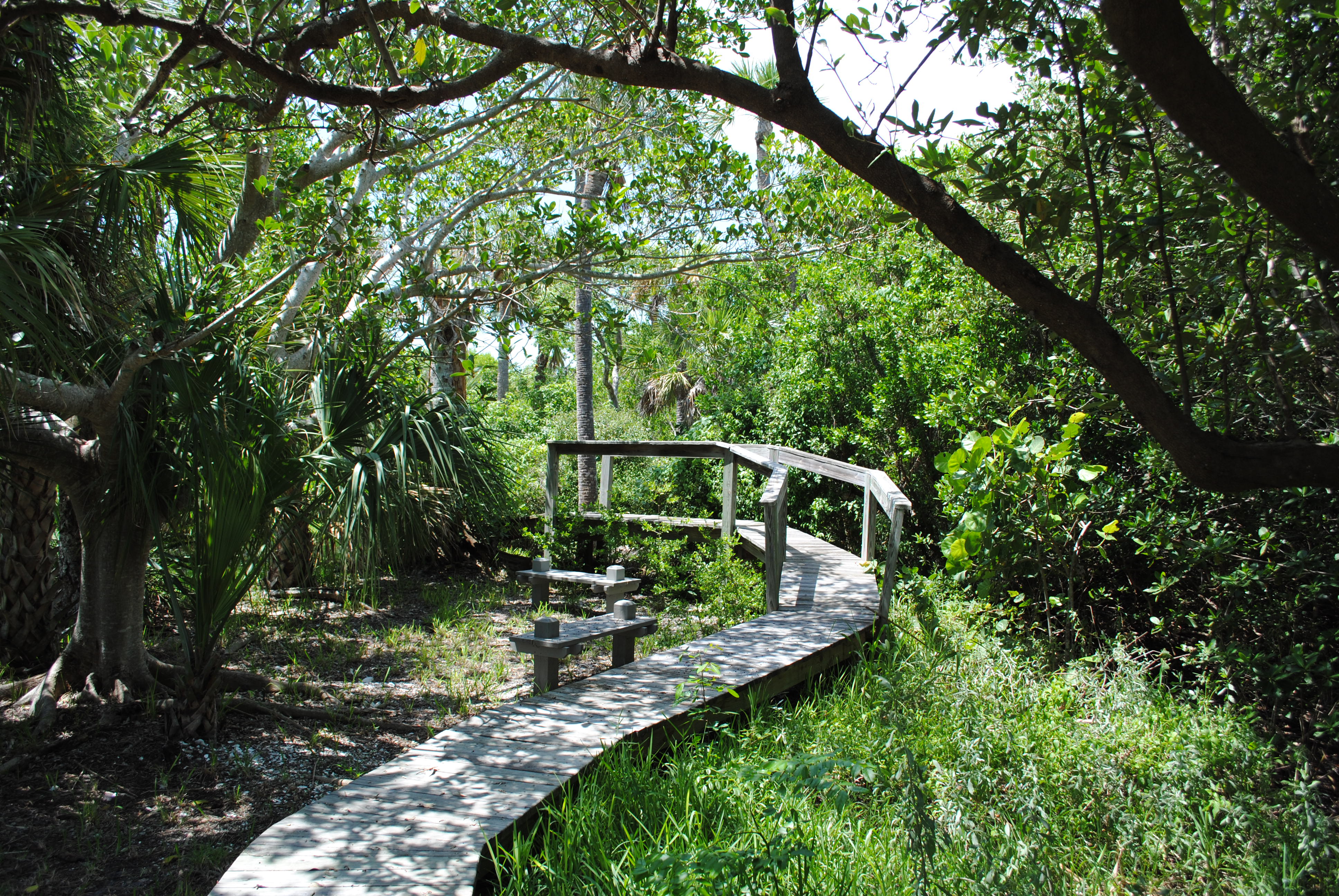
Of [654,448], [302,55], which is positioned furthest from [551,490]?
[302,55]

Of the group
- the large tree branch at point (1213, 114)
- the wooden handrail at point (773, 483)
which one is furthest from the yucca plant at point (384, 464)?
the large tree branch at point (1213, 114)

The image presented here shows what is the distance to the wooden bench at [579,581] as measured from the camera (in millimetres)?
6293

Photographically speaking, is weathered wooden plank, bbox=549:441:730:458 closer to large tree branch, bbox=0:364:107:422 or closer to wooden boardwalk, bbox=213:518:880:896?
wooden boardwalk, bbox=213:518:880:896

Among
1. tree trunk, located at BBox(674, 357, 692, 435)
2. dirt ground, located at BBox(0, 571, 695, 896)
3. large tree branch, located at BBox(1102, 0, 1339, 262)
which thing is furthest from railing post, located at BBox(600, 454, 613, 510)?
tree trunk, located at BBox(674, 357, 692, 435)

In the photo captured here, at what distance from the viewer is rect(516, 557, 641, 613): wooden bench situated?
6.29 metres

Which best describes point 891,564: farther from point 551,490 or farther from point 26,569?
point 26,569

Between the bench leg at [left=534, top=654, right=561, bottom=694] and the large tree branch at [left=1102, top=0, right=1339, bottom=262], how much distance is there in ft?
12.0

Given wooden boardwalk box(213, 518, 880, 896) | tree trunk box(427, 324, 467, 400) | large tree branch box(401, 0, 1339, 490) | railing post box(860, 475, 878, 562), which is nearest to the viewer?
large tree branch box(401, 0, 1339, 490)

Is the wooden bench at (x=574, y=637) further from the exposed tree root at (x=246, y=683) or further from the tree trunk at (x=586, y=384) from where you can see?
the tree trunk at (x=586, y=384)

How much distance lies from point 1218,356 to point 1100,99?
1.53 meters

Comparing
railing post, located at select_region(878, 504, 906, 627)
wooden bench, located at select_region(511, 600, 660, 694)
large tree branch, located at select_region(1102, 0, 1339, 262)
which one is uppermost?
large tree branch, located at select_region(1102, 0, 1339, 262)

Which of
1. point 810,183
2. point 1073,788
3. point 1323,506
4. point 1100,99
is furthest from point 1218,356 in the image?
point 810,183

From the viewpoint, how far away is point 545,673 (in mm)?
4508

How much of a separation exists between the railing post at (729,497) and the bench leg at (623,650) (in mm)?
2797
